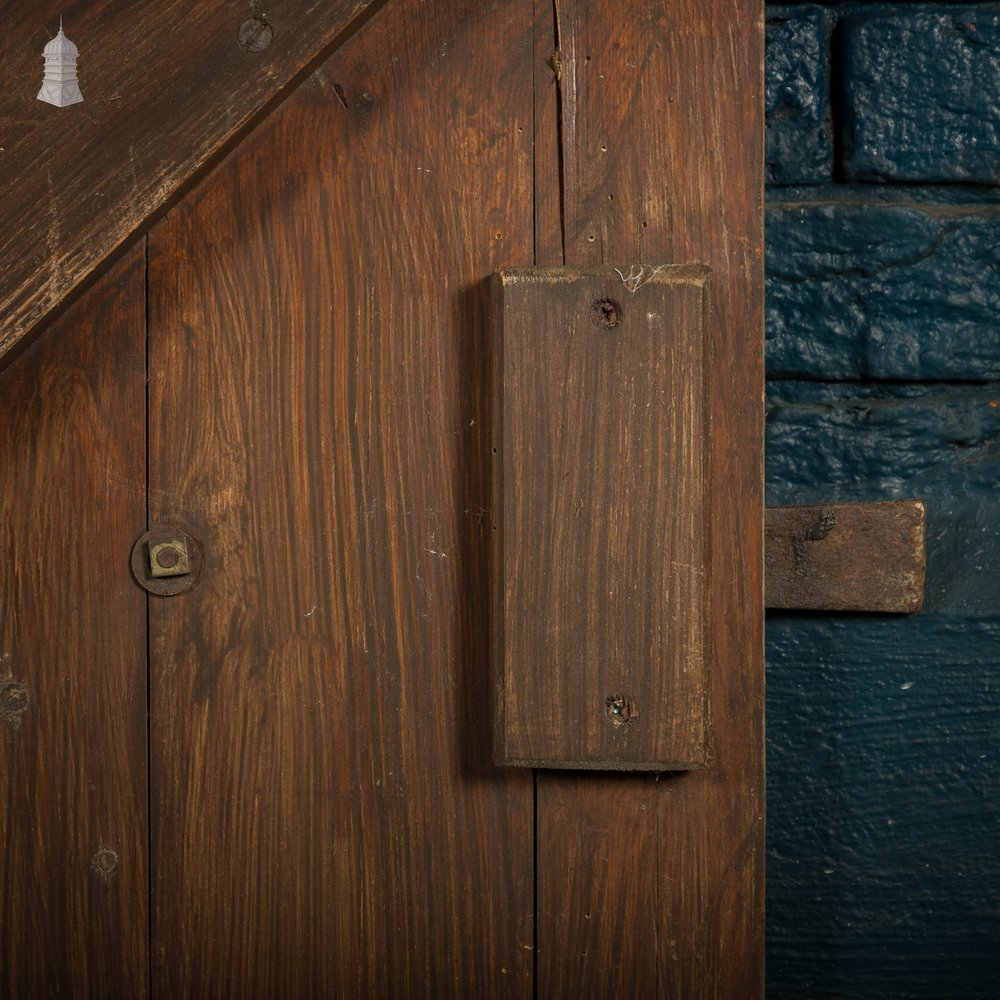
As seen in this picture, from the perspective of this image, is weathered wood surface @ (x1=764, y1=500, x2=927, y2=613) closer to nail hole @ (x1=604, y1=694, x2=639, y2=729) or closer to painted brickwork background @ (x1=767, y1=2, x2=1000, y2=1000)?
painted brickwork background @ (x1=767, y1=2, x2=1000, y2=1000)

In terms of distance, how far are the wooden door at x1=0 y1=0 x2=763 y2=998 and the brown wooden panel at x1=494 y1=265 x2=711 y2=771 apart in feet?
0.12

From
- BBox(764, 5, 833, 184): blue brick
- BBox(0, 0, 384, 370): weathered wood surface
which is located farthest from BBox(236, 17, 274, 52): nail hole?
BBox(764, 5, 833, 184): blue brick

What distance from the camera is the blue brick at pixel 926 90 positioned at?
931 millimetres

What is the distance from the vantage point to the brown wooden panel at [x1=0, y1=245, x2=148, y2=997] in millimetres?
792

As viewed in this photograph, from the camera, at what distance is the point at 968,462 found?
3.09 ft

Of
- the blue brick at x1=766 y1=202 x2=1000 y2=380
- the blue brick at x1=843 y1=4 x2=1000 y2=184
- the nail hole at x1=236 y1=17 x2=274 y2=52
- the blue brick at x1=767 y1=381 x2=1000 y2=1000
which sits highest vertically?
the blue brick at x1=843 y1=4 x2=1000 y2=184

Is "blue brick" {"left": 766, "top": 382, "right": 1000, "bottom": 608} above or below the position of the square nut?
above

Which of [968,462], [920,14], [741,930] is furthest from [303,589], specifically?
[920,14]

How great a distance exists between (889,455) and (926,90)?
35cm

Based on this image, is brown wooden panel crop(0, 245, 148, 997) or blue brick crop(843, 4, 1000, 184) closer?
brown wooden panel crop(0, 245, 148, 997)

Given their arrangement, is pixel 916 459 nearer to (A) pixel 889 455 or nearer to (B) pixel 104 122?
(A) pixel 889 455

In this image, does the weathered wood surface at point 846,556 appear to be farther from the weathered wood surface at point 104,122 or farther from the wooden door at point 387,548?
the weathered wood surface at point 104,122

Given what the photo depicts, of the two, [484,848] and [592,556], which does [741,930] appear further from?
[592,556]

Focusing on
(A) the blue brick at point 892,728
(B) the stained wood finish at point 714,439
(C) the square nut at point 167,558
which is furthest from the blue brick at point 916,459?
(C) the square nut at point 167,558
